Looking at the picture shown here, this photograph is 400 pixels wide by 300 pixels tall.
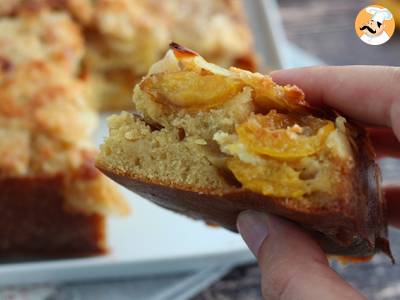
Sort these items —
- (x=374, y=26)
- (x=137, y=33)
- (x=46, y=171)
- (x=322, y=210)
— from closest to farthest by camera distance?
(x=322, y=210) < (x=374, y=26) < (x=46, y=171) < (x=137, y=33)

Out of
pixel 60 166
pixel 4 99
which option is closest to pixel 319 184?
pixel 60 166

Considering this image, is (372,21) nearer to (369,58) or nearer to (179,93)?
(179,93)

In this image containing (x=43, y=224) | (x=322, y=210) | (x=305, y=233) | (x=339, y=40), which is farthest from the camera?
(x=339, y=40)

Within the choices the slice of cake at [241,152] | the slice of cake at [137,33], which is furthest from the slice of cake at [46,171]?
the slice of cake at [241,152]

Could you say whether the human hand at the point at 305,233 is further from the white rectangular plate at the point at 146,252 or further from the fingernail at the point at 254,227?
the white rectangular plate at the point at 146,252

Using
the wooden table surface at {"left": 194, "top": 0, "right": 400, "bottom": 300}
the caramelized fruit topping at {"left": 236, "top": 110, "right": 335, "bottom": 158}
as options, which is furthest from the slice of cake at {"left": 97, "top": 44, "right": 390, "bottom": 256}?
the wooden table surface at {"left": 194, "top": 0, "right": 400, "bottom": 300}

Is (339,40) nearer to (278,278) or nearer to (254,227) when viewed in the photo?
(254,227)

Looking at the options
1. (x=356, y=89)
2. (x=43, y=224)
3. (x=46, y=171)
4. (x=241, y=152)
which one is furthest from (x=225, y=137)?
(x=43, y=224)
